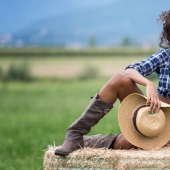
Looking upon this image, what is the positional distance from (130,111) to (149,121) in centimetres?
22

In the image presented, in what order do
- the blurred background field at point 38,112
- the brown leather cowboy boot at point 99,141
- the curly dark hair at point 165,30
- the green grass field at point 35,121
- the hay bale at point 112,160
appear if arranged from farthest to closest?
the blurred background field at point 38,112 → the green grass field at point 35,121 → the curly dark hair at point 165,30 → the brown leather cowboy boot at point 99,141 → the hay bale at point 112,160

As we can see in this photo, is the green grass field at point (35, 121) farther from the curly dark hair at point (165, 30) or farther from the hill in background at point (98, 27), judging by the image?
the hill in background at point (98, 27)

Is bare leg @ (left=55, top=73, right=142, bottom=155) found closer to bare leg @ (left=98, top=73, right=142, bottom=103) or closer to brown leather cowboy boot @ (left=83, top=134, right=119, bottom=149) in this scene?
bare leg @ (left=98, top=73, right=142, bottom=103)

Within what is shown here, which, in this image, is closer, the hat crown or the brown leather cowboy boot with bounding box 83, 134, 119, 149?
the hat crown

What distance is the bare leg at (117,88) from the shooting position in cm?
475

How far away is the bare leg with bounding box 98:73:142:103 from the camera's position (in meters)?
4.75

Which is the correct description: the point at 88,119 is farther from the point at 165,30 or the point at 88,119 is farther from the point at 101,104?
the point at 165,30

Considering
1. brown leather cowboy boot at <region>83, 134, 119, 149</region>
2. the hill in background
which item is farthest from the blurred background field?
the hill in background

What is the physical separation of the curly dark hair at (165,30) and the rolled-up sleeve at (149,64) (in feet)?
0.64

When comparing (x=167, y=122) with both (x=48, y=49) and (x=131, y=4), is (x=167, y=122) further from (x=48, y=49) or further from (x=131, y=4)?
(x=131, y=4)

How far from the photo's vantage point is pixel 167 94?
5.07 meters

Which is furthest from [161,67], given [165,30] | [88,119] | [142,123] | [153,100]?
[88,119]

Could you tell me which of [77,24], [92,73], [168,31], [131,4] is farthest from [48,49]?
[131,4]

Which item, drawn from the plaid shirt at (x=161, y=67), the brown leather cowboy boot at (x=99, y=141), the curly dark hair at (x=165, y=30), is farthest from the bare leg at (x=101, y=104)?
the curly dark hair at (x=165, y=30)
